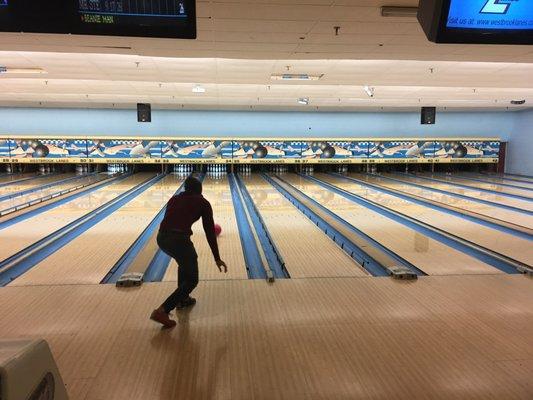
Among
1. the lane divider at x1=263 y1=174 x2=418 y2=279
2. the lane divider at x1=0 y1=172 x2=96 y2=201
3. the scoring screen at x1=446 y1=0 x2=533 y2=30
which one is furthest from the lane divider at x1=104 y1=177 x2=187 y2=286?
the lane divider at x1=0 y1=172 x2=96 y2=201

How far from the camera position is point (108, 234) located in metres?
5.60

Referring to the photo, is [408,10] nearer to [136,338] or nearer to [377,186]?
[136,338]

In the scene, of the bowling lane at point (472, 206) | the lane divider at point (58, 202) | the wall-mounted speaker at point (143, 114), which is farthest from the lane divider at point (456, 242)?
the wall-mounted speaker at point (143, 114)

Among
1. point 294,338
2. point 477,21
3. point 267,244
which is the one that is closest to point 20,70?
point 267,244

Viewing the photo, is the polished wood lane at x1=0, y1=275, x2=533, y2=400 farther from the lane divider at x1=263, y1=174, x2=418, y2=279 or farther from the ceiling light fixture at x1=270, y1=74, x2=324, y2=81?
the ceiling light fixture at x1=270, y1=74, x2=324, y2=81

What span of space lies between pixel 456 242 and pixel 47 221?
568 centimetres

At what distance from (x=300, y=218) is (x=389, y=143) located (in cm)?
892

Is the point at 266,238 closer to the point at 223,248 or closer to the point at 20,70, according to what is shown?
the point at 223,248

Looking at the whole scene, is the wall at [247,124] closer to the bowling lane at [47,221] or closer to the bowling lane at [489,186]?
the bowling lane at [489,186]

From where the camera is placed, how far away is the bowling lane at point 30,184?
9.59 m

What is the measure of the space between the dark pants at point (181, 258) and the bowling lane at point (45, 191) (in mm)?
5734

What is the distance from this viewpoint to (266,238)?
5516mm

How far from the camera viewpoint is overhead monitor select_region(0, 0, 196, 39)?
86.9 inches

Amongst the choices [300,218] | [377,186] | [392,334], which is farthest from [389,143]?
[392,334]
